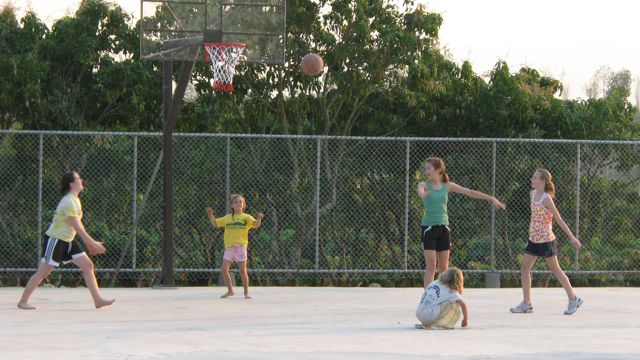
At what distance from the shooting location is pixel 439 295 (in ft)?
39.1

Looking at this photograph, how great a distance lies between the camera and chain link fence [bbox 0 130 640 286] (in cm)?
1764

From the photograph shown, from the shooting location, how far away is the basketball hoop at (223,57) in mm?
16312

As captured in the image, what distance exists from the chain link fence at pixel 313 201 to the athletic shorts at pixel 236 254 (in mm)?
2309

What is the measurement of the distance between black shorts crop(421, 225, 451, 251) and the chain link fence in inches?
155

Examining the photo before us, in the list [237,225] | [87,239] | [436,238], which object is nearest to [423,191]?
[436,238]

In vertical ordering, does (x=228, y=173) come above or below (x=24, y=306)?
above

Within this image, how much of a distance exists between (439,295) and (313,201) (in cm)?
625

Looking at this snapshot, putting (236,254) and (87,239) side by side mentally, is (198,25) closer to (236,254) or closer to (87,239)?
(236,254)

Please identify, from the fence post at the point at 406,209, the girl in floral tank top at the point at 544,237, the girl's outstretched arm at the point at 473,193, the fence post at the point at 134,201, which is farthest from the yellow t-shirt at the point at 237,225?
the girl in floral tank top at the point at 544,237

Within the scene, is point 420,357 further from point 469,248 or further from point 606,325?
point 469,248

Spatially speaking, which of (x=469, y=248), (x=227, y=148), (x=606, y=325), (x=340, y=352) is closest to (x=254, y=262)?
(x=227, y=148)

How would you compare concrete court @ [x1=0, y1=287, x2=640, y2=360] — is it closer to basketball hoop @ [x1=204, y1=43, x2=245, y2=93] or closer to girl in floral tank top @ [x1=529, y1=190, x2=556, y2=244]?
girl in floral tank top @ [x1=529, y1=190, x2=556, y2=244]

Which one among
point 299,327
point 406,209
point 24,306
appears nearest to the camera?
point 299,327

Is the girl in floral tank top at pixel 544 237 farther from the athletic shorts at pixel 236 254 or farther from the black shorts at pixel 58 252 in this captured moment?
the black shorts at pixel 58 252
